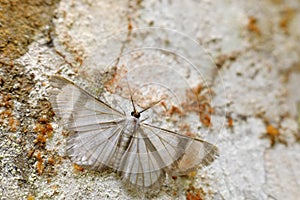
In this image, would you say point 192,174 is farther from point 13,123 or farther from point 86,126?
point 13,123

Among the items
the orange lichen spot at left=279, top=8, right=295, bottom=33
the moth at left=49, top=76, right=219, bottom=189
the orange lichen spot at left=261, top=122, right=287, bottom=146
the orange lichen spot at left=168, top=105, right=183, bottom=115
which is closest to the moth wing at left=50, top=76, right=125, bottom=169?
the moth at left=49, top=76, right=219, bottom=189

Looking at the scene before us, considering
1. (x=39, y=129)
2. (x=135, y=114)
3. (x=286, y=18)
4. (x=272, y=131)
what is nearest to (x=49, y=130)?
(x=39, y=129)

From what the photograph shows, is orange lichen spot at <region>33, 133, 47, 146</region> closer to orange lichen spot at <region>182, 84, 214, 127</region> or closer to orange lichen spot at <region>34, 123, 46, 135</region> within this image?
orange lichen spot at <region>34, 123, 46, 135</region>

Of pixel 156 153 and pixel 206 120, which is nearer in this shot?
pixel 156 153

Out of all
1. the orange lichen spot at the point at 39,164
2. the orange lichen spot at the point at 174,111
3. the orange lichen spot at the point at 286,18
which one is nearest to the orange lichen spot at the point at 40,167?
the orange lichen spot at the point at 39,164

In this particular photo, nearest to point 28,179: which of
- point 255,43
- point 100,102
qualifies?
point 100,102

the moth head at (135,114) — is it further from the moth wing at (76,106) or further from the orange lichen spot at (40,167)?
the orange lichen spot at (40,167)

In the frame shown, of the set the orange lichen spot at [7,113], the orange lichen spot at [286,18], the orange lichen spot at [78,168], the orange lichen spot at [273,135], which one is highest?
the orange lichen spot at [286,18]
